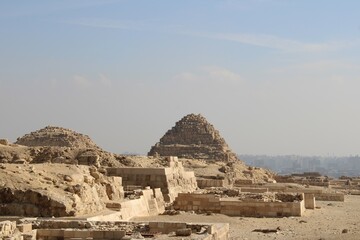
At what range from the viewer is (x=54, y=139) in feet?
183

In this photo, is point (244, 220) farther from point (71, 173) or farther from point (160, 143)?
point (160, 143)

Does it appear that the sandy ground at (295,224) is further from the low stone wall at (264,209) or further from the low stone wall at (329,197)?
the low stone wall at (329,197)

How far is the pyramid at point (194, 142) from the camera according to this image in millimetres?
77312

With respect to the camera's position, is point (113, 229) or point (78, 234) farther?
point (113, 229)

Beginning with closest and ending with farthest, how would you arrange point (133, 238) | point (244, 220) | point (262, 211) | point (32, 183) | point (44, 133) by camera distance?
point (133, 238), point (32, 183), point (244, 220), point (262, 211), point (44, 133)

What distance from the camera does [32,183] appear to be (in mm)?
19281

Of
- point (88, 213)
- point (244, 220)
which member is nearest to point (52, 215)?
point (88, 213)

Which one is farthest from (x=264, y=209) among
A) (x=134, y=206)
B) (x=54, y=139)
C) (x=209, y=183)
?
(x=54, y=139)

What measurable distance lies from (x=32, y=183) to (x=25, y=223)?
161 inches

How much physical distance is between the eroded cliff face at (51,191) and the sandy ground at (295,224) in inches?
74.1

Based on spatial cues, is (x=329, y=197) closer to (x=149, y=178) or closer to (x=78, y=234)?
(x=149, y=178)

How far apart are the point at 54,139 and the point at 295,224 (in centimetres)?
3619

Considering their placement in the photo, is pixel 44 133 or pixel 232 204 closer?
pixel 232 204

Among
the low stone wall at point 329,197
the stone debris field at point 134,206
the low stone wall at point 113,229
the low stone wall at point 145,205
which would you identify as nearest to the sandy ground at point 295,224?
the stone debris field at point 134,206
